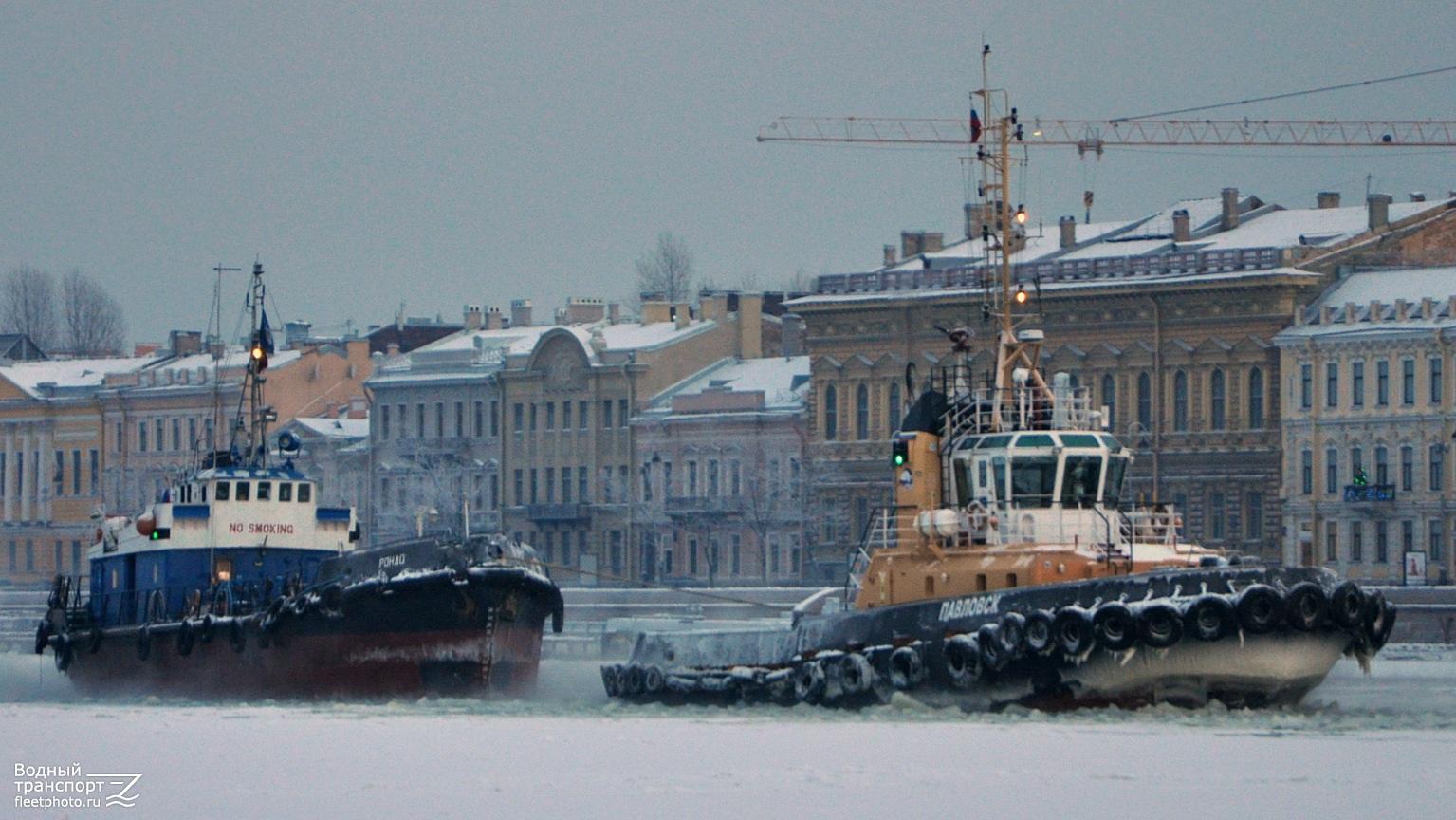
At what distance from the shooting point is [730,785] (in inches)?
1288

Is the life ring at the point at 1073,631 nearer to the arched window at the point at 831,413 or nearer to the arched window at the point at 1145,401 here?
the arched window at the point at 1145,401

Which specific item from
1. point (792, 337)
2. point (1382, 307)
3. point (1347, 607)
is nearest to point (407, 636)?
point (1347, 607)

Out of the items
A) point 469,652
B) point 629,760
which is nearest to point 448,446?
point 469,652

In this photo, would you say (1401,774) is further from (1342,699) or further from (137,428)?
(137,428)

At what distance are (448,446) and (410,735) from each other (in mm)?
76582

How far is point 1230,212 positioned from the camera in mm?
98250

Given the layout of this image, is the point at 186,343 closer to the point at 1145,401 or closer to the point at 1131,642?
the point at 1145,401

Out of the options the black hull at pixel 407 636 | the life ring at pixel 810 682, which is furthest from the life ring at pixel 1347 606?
the black hull at pixel 407 636

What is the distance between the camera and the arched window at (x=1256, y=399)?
93.2m

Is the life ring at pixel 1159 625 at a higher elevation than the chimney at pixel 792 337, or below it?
below

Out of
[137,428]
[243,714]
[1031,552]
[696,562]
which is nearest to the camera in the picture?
[1031,552]

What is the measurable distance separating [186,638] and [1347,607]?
21.4 metres

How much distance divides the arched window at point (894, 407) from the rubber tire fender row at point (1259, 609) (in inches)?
→ 2384

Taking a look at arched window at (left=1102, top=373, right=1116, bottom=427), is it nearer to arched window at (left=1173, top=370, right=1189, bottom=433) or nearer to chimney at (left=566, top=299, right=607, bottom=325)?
arched window at (left=1173, top=370, right=1189, bottom=433)
